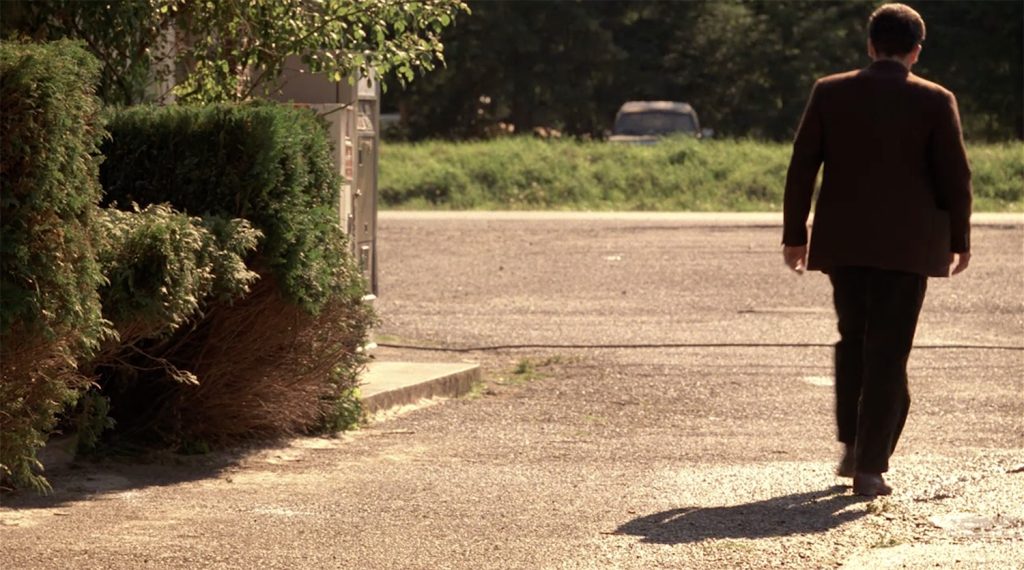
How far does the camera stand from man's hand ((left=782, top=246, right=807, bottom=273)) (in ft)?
22.6

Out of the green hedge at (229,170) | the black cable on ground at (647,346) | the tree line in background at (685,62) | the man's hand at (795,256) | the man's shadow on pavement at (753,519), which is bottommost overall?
the black cable on ground at (647,346)

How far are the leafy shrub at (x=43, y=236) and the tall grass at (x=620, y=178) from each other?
24.0 meters

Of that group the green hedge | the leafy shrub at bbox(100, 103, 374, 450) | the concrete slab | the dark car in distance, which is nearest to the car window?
the dark car in distance

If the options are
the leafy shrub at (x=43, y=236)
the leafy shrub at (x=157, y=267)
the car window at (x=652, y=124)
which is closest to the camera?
the leafy shrub at (x=43, y=236)

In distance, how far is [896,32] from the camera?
22.4 ft

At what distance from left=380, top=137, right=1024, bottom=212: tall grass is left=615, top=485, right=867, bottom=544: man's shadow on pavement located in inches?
909

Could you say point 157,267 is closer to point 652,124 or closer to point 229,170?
point 229,170

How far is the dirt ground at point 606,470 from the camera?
18.7 feet

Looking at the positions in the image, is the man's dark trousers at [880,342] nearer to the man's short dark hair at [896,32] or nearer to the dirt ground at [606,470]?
the dirt ground at [606,470]

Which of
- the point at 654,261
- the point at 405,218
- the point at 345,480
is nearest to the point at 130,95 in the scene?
the point at 345,480

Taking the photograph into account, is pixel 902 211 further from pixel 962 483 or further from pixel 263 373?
pixel 263 373

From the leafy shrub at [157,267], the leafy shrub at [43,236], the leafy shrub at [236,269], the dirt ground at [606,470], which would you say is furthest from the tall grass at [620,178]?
the leafy shrub at [43,236]

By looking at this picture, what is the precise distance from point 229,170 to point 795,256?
2.29 metres

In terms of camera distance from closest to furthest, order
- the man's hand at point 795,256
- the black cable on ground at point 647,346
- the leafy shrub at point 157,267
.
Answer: the leafy shrub at point 157,267, the man's hand at point 795,256, the black cable on ground at point 647,346
